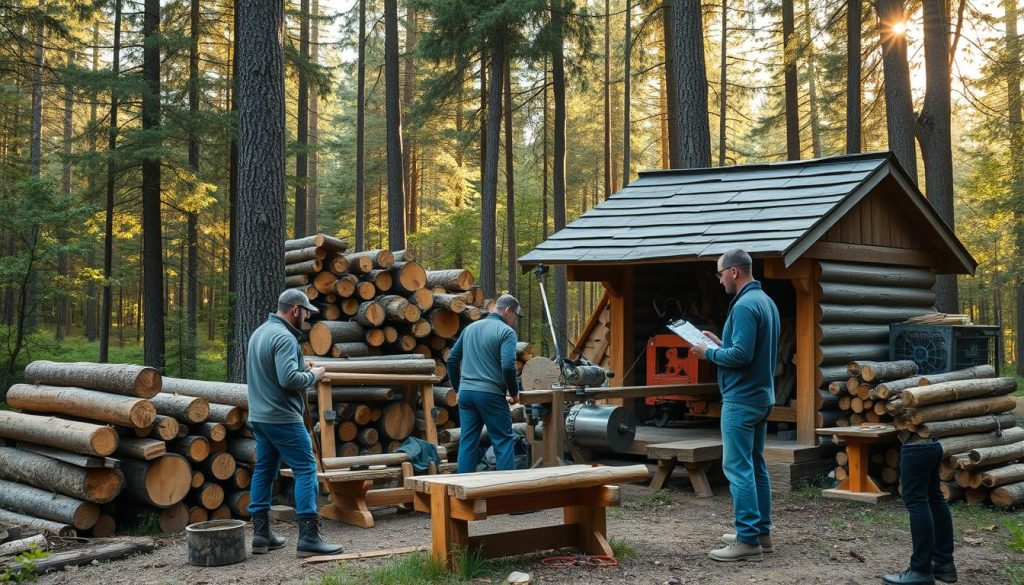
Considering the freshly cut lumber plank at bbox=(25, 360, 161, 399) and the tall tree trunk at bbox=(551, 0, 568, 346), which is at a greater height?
the tall tree trunk at bbox=(551, 0, 568, 346)

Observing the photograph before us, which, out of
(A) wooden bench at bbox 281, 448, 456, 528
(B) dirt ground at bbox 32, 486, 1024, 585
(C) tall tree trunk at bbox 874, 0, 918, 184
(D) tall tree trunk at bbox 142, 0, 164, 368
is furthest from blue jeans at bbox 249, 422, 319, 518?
(D) tall tree trunk at bbox 142, 0, 164, 368

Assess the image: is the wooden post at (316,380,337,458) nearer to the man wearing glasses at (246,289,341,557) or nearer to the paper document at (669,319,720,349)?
the man wearing glasses at (246,289,341,557)

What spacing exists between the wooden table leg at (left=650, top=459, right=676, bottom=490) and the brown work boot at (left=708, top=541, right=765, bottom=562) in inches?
132

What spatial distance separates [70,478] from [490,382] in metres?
3.79

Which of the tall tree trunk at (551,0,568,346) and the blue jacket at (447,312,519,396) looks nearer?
the blue jacket at (447,312,519,396)

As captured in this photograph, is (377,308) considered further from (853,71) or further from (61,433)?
(853,71)

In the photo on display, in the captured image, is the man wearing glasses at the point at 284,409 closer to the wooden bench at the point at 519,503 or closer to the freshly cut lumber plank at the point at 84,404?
the wooden bench at the point at 519,503

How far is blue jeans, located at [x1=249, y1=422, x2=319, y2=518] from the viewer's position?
6.69 metres

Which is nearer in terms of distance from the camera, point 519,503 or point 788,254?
point 519,503

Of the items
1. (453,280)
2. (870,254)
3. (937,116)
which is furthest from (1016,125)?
(453,280)

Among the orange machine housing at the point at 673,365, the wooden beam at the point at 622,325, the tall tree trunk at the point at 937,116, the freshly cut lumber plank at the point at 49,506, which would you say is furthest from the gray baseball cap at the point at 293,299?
the tall tree trunk at the point at 937,116

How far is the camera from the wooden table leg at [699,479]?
9.41 m

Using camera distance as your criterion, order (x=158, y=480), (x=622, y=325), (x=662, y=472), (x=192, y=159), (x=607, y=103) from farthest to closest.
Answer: (x=607, y=103) → (x=192, y=159) → (x=622, y=325) → (x=662, y=472) → (x=158, y=480)

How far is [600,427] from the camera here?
995 centimetres
